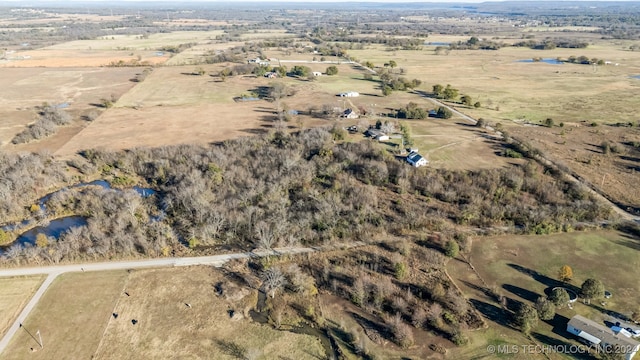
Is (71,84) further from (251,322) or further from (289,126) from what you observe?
(251,322)

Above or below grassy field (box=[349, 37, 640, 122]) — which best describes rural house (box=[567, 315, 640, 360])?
below

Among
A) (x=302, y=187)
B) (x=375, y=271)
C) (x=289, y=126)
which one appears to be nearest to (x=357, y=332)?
(x=375, y=271)

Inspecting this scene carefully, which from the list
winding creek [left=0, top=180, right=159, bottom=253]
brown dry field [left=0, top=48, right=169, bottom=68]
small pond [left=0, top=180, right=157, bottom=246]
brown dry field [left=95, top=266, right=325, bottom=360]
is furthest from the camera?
brown dry field [left=0, top=48, right=169, bottom=68]

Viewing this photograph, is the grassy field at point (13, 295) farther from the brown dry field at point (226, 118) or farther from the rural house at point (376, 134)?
the rural house at point (376, 134)

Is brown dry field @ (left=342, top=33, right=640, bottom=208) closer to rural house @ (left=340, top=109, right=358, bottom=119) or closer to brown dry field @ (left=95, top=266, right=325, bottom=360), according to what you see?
rural house @ (left=340, top=109, right=358, bottom=119)

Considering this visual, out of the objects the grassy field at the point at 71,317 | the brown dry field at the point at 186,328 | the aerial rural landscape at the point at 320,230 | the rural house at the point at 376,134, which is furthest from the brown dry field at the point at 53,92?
the rural house at the point at 376,134

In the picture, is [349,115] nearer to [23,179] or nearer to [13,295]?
[23,179]

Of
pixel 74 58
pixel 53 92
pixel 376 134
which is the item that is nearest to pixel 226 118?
pixel 376 134

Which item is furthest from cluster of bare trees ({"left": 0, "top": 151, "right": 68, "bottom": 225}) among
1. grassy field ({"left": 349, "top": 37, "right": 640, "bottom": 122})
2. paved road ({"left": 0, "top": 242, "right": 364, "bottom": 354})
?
grassy field ({"left": 349, "top": 37, "right": 640, "bottom": 122})
